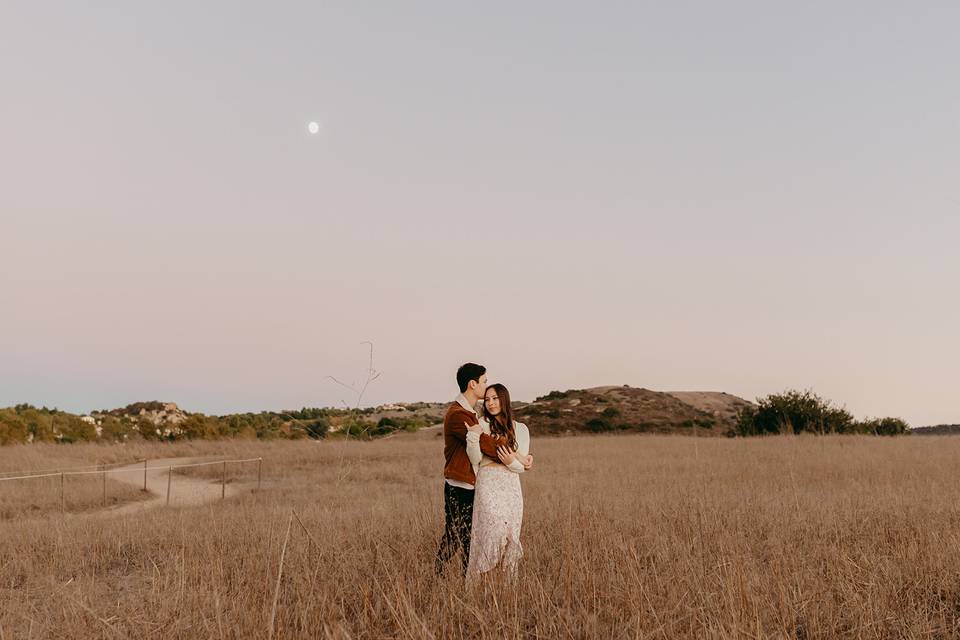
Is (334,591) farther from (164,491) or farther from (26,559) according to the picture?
(164,491)

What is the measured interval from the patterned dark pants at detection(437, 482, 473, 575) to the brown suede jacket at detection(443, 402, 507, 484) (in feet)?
0.54

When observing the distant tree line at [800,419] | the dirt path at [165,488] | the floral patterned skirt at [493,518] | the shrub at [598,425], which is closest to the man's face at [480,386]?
the floral patterned skirt at [493,518]

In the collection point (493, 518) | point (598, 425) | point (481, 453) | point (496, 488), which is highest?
point (481, 453)

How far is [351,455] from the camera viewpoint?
25.5 metres

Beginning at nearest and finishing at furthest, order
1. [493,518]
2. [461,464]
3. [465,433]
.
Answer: [493,518] → [465,433] → [461,464]

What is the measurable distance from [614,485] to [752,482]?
9.68 ft

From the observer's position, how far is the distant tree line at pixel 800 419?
32.7 m

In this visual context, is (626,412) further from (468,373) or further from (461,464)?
(468,373)

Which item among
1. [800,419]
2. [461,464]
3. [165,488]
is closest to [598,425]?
[800,419]

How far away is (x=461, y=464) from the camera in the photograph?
6.67 meters

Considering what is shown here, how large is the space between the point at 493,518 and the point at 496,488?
0.79ft

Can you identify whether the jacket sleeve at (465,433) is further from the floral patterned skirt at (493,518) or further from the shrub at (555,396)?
the shrub at (555,396)

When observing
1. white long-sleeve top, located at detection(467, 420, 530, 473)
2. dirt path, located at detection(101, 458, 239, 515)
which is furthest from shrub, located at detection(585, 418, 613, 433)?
white long-sleeve top, located at detection(467, 420, 530, 473)

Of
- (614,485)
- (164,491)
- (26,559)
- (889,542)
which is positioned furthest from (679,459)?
(26,559)
